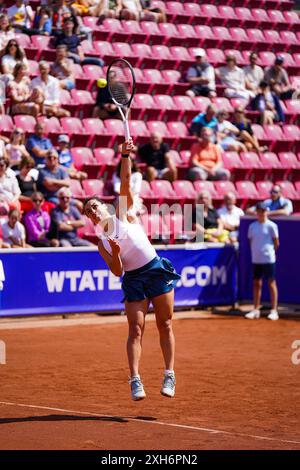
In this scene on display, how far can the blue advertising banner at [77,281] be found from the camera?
14852mm

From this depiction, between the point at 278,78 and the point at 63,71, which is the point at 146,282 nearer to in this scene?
the point at 63,71

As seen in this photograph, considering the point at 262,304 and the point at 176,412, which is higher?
the point at 176,412

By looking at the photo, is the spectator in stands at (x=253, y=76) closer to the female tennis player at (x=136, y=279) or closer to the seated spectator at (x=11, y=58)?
the seated spectator at (x=11, y=58)

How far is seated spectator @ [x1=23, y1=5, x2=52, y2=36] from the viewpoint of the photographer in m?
20.4

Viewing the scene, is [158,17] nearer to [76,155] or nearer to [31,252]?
[76,155]

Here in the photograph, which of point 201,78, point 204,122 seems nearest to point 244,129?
point 204,122

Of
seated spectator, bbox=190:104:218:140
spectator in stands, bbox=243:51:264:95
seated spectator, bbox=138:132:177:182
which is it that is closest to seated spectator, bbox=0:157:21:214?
seated spectator, bbox=138:132:177:182

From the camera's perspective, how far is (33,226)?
15.8m

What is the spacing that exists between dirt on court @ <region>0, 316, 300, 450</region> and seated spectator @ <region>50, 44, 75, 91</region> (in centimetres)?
611

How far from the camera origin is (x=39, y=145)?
57.2 ft

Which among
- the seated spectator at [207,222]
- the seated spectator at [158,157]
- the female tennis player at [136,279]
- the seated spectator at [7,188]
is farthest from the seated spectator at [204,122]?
the female tennis player at [136,279]
